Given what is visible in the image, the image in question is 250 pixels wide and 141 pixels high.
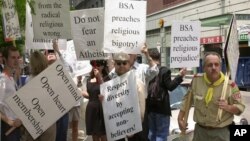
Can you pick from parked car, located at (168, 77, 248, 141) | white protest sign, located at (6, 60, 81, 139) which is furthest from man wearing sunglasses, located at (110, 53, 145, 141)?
parked car, located at (168, 77, 248, 141)

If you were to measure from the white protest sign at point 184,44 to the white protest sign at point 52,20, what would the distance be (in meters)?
1.62

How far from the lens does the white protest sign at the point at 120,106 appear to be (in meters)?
5.61

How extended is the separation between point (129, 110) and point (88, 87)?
169 cm

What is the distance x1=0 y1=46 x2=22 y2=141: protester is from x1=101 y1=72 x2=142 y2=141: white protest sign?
1.08 meters

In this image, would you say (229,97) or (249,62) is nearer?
(229,97)

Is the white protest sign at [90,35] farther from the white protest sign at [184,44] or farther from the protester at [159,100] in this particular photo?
the white protest sign at [184,44]

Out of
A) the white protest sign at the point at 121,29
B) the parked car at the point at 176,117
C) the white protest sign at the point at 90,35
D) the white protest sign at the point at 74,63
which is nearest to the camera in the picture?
the white protest sign at the point at 121,29

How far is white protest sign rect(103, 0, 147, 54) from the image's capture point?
595 centimetres

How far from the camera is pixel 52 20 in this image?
7.11 metres

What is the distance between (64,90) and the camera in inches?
220

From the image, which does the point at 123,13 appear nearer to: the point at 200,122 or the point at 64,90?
the point at 64,90

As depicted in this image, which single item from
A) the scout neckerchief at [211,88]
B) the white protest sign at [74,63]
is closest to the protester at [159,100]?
the white protest sign at [74,63]

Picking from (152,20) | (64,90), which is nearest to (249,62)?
(64,90)

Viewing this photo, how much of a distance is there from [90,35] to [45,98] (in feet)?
3.92
